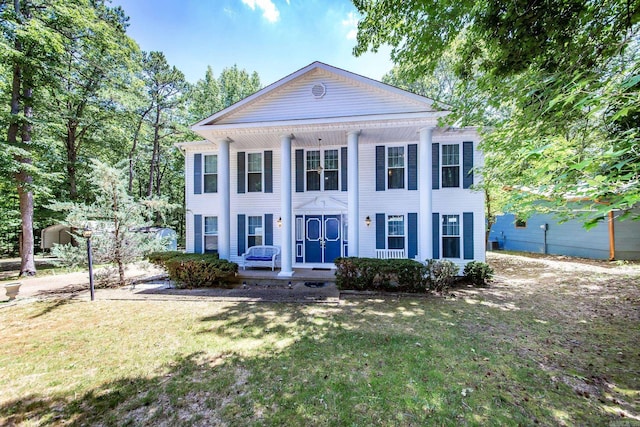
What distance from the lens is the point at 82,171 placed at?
15305 millimetres

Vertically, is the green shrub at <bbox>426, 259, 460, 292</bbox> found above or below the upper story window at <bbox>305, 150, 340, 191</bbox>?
below

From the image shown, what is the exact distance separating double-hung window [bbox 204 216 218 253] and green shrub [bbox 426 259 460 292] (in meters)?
8.33

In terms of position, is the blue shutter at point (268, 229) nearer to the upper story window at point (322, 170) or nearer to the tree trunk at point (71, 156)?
the upper story window at point (322, 170)

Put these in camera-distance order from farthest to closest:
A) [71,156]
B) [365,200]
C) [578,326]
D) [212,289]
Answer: [71,156] → [365,200] → [212,289] → [578,326]

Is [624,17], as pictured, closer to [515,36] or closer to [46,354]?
[515,36]

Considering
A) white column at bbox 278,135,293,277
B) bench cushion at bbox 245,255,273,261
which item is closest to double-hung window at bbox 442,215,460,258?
white column at bbox 278,135,293,277

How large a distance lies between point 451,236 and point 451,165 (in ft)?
8.63

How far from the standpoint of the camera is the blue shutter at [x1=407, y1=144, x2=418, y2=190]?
31.4 ft

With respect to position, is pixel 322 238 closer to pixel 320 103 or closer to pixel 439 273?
pixel 439 273

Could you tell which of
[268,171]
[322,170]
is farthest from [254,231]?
[322,170]

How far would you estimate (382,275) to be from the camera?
24.4 feet

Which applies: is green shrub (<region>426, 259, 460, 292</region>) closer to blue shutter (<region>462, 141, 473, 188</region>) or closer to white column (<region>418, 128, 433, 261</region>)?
white column (<region>418, 128, 433, 261</region>)

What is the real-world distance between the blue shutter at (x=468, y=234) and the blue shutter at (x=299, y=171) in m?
6.23

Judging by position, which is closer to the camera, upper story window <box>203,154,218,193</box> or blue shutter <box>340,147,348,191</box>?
blue shutter <box>340,147,348,191</box>
